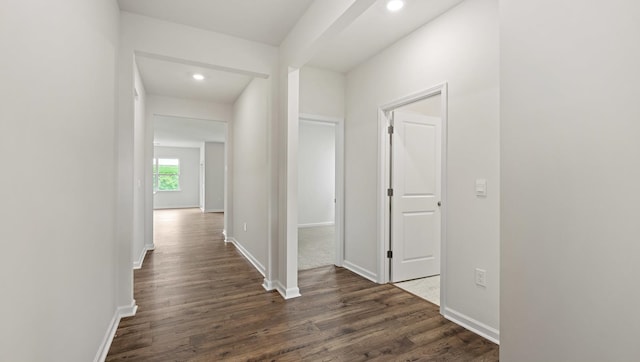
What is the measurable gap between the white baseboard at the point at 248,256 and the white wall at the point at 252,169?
0.09 feet

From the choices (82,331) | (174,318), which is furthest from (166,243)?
(82,331)

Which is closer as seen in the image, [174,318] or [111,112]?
[111,112]

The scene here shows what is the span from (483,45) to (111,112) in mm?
3023

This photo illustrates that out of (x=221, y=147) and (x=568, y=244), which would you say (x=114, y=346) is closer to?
(x=568, y=244)

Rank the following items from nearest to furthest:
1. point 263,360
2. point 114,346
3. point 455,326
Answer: point 263,360 → point 114,346 → point 455,326

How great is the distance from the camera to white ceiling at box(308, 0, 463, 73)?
2439mm

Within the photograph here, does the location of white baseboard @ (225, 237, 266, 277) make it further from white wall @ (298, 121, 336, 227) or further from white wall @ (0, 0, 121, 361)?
white wall @ (298, 121, 336, 227)

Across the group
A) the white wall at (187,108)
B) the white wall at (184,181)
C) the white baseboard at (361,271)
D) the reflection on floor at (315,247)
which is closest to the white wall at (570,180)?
the white baseboard at (361,271)

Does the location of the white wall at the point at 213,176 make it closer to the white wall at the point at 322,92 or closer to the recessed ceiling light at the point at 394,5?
the white wall at the point at 322,92

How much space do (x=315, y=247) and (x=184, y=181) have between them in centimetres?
910

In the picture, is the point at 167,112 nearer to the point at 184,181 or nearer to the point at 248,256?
the point at 248,256

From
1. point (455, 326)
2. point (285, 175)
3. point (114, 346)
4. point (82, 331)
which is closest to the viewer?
point (82, 331)

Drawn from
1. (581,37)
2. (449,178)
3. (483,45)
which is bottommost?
(449,178)

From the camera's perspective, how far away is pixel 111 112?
2191 millimetres
